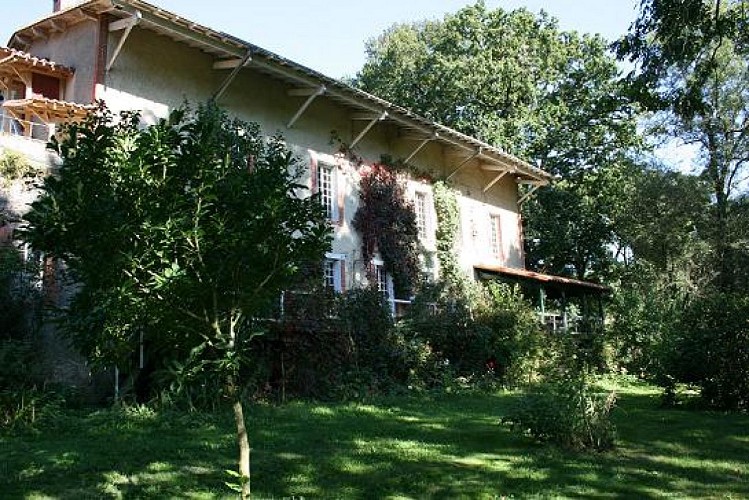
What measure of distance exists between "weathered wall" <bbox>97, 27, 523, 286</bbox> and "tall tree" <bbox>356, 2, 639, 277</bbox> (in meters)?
5.41

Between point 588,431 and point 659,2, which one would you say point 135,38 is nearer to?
point 659,2

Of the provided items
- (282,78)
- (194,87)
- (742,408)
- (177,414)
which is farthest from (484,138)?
(177,414)

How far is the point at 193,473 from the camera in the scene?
8.03m

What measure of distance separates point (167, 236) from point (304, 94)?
48.5 ft

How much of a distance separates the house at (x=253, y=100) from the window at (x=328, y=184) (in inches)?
1.4

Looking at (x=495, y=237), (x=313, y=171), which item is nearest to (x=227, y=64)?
(x=313, y=171)

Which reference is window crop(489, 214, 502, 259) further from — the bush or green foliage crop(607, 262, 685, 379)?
the bush

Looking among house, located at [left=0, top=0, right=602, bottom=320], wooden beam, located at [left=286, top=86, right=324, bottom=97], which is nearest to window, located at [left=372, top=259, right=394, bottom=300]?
house, located at [left=0, top=0, right=602, bottom=320]

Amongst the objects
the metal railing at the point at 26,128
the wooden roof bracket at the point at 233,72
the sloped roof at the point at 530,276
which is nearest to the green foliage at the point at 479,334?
the sloped roof at the point at 530,276

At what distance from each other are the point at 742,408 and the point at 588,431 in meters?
5.89

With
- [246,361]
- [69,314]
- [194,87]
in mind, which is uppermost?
[194,87]

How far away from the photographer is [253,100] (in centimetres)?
1878

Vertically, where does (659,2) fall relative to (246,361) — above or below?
above

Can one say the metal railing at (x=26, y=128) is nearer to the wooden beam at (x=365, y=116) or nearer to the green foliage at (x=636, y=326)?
the wooden beam at (x=365, y=116)
